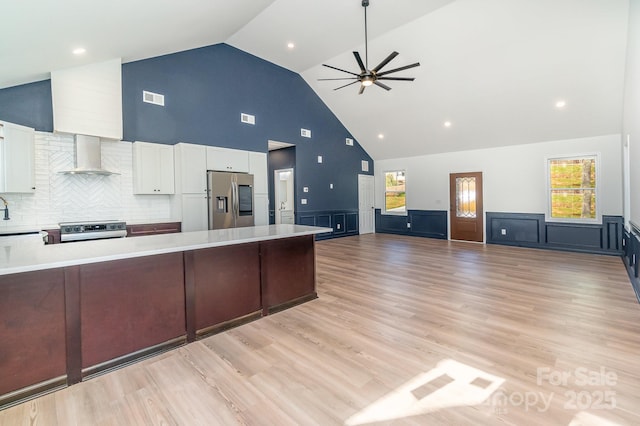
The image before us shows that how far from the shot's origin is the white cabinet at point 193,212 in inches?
199

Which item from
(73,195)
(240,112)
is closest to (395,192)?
(240,112)

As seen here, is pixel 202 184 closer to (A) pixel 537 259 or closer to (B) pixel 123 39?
(B) pixel 123 39

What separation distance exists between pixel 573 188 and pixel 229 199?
7305 millimetres

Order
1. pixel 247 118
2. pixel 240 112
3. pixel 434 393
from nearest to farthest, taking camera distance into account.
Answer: pixel 434 393
pixel 240 112
pixel 247 118

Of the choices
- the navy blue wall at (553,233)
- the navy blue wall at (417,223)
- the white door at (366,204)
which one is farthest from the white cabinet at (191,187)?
the navy blue wall at (553,233)

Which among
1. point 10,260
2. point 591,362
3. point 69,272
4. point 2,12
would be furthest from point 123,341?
point 591,362

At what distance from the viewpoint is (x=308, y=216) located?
26.0 feet

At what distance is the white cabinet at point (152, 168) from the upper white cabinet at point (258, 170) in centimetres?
153

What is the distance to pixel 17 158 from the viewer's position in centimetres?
360

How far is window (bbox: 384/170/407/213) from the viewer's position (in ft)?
30.9

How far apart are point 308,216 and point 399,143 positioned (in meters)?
3.54

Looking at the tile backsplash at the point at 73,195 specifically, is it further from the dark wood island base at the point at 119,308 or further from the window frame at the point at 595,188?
the window frame at the point at 595,188

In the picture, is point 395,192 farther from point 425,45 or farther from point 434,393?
point 434,393

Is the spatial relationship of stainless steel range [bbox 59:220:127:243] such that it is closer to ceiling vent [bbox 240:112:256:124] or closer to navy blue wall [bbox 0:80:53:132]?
navy blue wall [bbox 0:80:53:132]
